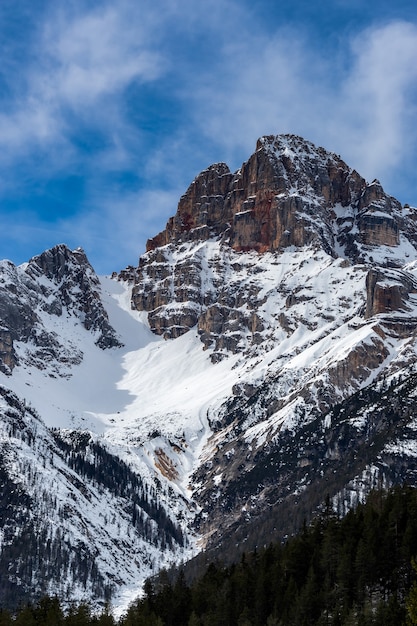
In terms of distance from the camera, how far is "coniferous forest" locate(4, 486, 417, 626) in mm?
122812

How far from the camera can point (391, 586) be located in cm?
12306

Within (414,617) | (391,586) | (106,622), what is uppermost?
(106,622)

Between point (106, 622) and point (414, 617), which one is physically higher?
point (106, 622)

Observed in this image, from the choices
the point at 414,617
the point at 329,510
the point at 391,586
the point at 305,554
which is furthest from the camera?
the point at 329,510

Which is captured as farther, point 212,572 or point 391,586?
point 212,572

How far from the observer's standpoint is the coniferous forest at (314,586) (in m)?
123

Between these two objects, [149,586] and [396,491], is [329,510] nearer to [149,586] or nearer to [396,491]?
[396,491]

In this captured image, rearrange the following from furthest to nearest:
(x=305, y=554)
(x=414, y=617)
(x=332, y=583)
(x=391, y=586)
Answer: (x=305, y=554) → (x=332, y=583) → (x=391, y=586) → (x=414, y=617)

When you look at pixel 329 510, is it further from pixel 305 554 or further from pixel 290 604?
pixel 290 604

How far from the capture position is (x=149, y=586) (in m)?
156

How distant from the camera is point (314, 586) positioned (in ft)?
424

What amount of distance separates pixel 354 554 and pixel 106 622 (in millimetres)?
34098

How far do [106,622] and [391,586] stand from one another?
129 feet

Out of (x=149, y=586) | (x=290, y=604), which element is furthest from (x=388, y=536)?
(x=149, y=586)
